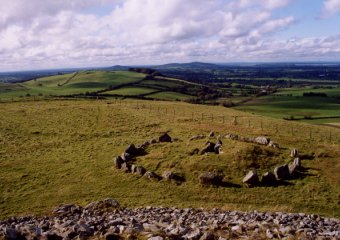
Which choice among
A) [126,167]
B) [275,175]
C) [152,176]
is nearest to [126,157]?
[126,167]

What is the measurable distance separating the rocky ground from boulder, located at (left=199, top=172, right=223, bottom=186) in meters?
6.41

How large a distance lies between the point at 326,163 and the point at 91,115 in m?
51.2

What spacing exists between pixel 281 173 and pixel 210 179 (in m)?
7.10

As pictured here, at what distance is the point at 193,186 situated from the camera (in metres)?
33.6

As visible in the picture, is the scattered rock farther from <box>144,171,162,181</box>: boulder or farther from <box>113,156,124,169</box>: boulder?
<box>113,156,124,169</box>: boulder

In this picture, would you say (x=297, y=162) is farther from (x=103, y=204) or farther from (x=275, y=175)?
(x=103, y=204)

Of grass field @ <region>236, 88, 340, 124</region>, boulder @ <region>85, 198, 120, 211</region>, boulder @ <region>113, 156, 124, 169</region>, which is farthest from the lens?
grass field @ <region>236, 88, 340, 124</region>

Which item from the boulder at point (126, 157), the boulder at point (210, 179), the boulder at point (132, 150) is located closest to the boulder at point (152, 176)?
the boulder at point (210, 179)

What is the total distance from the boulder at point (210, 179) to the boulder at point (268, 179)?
3.91 meters

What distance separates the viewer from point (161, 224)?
75.3 feet

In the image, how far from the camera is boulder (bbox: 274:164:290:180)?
3491 centimetres

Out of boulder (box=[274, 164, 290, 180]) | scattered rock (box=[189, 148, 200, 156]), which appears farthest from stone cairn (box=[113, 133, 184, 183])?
boulder (box=[274, 164, 290, 180])

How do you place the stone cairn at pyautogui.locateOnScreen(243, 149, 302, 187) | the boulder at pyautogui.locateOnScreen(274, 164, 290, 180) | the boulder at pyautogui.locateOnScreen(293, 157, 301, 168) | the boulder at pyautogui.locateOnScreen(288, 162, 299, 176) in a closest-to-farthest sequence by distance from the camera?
the stone cairn at pyautogui.locateOnScreen(243, 149, 302, 187) < the boulder at pyautogui.locateOnScreen(274, 164, 290, 180) < the boulder at pyautogui.locateOnScreen(288, 162, 299, 176) < the boulder at pyautogui.locateOnScreen(293, 157, 301, 168)

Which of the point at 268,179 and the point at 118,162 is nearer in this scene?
the point at 268,179
